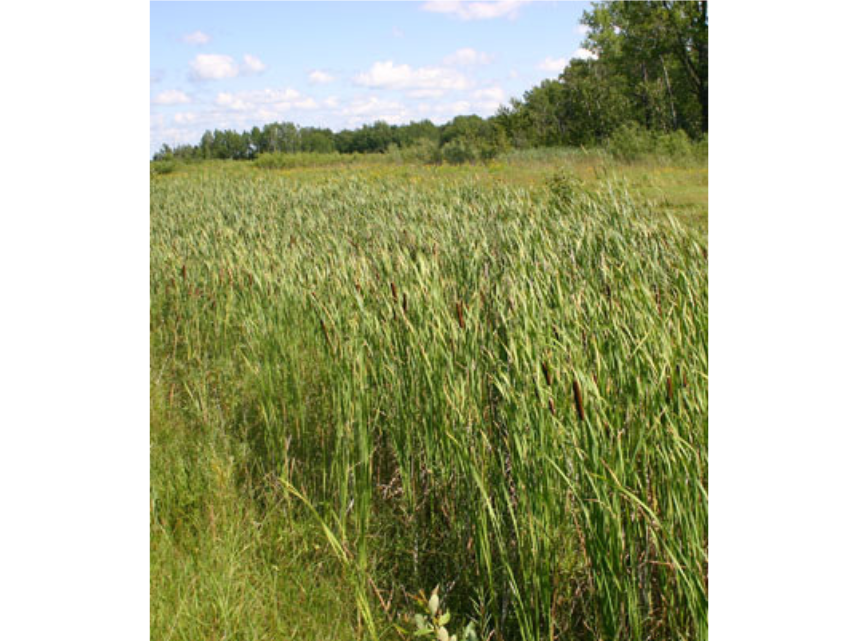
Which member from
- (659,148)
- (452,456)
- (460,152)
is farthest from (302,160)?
(452,456)

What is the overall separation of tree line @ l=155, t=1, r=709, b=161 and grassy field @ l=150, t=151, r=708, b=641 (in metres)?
14.9

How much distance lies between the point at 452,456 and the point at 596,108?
22.8 metres

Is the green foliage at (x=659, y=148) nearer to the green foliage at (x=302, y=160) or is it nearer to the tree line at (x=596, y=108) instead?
the tree line at (x=596, y=108)

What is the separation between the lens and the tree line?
18891 millimetres

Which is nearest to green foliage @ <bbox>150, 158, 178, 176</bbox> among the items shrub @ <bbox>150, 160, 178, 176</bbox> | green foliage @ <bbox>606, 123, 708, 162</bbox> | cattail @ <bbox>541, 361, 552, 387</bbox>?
shrub @ <bbox>150, 160, 178, 176</bbox>

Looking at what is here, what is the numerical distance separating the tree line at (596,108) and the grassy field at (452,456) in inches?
585

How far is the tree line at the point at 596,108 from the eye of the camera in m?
18.9

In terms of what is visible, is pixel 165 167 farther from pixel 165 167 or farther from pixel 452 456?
pixel 452 456

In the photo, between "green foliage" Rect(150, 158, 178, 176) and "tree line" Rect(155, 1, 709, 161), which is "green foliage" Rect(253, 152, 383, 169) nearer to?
"tree line" Rect(155, 1, 709, 161)

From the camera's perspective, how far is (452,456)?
1.95 meters

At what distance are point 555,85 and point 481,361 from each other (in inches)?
1083
